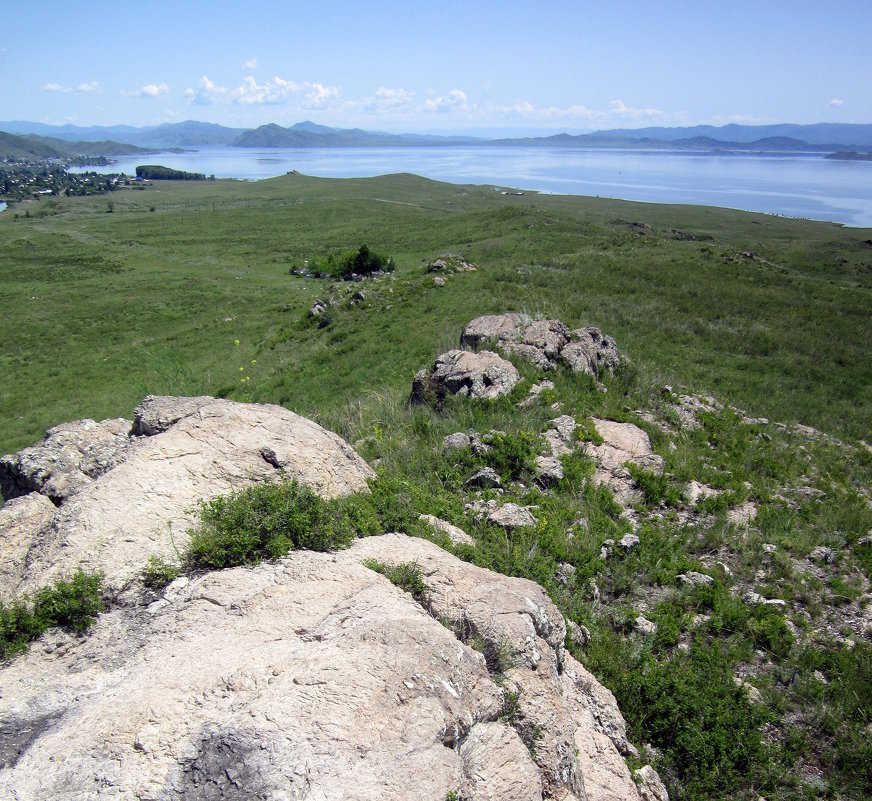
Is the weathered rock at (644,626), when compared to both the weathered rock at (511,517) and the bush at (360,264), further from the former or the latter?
the bush at (360,264)

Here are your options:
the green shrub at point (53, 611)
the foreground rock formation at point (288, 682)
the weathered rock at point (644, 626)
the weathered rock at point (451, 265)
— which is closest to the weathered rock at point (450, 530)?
the foreground rock formation at point (288, 682)

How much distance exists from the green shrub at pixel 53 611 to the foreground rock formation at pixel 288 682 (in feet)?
0.39

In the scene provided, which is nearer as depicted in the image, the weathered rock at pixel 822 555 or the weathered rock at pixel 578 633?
the weathered rock at pixel 578 633

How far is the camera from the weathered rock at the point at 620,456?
9453 mm

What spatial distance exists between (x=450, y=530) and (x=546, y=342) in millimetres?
8380

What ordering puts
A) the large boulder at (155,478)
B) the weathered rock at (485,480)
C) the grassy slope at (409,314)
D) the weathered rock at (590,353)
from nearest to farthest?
1. the large boulder at (155,478)
2. the weathered rock at (485,480)
3. the weathered rock at (590,353)
4. the grassy slope at (409,314)

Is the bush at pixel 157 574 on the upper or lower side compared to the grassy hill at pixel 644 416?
upper

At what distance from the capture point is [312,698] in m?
3.60

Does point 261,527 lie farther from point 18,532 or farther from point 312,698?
point 18,532

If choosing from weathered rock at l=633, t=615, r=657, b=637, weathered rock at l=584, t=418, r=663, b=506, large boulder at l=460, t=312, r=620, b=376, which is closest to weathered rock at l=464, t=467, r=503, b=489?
weathered rock at l=584, t=418, r=663, b=506

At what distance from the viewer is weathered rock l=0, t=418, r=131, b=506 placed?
277 inches

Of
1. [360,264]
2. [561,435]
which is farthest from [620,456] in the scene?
[360,264]

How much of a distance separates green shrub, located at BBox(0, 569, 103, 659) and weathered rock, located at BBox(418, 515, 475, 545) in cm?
383

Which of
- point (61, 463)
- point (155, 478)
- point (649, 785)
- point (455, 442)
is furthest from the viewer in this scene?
point (455, 442)
